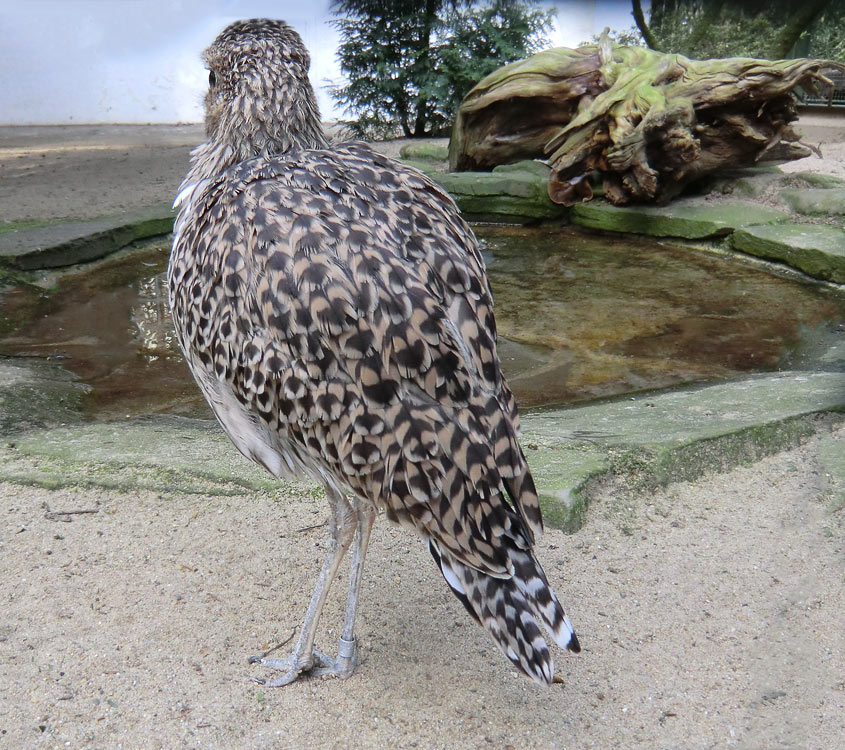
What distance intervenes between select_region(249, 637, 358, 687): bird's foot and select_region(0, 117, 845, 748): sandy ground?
0.04 metres

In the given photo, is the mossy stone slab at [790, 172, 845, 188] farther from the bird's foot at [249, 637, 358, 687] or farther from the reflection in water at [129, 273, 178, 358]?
the bird's foot at [249, 637, 358, 687]

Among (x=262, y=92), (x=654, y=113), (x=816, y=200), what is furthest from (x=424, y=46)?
(x=262, y=92)

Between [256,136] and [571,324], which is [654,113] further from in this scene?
[256,136]

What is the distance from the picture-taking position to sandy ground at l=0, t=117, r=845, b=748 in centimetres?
247

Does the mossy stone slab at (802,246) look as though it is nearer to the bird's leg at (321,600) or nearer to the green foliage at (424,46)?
the bird's leg at (321,600)

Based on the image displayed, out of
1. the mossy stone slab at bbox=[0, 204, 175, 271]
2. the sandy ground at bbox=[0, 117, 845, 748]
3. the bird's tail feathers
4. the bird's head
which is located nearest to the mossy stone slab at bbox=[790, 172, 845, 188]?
the sandy ground at bbox=[0, 117, 845, 748]

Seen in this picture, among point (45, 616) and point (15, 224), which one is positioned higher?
point (15, 224)

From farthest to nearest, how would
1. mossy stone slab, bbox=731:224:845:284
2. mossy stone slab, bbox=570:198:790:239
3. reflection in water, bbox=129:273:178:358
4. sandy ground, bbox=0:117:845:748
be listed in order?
mossy stone slab, bbox=570:198:790:239, mossy stone slab, bbox=731:224:845:284, reflection in water, bbox=129:273:178:358, sandy ground, bbox=0:117:845:748

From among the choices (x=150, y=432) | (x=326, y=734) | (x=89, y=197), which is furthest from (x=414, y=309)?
(x=89, y=197)

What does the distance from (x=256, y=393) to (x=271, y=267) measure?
0.34 meters

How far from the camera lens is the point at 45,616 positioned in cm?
292

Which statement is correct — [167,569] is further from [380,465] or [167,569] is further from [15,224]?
[15,224]

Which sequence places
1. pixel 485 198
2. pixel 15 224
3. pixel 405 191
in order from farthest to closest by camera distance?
1. pixel 485 198
2. pixel 15 224
3. pixel 405 191

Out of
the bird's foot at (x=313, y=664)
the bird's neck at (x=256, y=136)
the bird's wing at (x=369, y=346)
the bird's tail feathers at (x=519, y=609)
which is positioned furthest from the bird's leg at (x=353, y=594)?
the bird's neck at (x=256, y=136)
